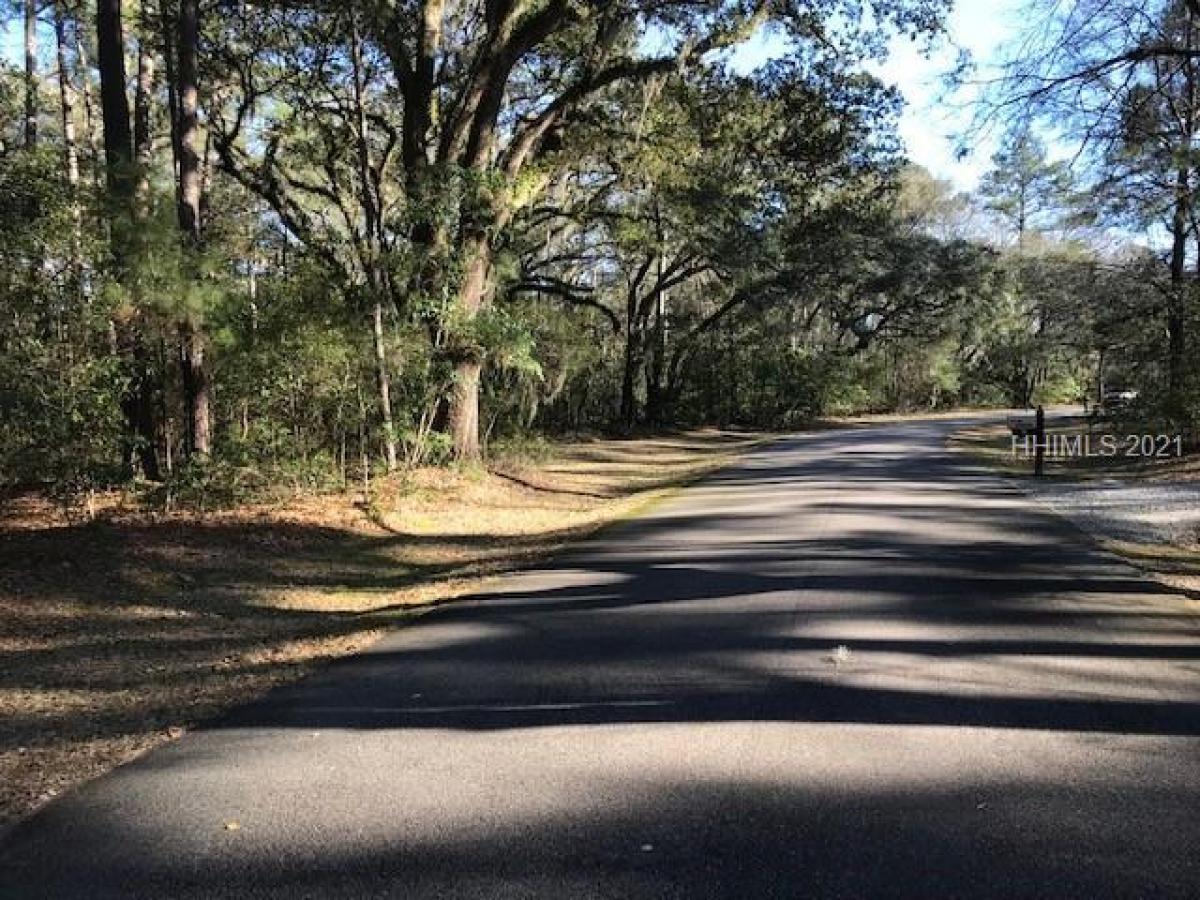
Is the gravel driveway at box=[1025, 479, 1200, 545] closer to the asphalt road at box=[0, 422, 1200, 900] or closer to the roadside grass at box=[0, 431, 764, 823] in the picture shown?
the asphalt road at box=[0, 422, 1200, 900]

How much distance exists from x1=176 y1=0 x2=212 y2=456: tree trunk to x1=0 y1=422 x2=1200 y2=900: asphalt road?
5.24 metres

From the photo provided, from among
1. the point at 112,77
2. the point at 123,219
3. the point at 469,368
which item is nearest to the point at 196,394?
the point at 123,219

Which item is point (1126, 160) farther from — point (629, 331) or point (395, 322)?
point (629, 331)

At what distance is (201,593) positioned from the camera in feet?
29.7

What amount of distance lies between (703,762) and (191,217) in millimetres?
10150

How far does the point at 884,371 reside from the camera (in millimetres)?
49281

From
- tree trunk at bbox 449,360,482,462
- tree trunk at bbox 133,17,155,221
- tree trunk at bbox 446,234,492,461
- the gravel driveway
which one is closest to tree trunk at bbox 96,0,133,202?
tree trunk at bbox 133,17,155,221

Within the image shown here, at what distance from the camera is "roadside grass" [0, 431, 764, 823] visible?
5.79 metres

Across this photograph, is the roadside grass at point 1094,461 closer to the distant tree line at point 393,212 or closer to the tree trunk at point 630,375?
the distant tree line at point 393,212

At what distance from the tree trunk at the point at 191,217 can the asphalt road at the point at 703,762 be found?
524 cm

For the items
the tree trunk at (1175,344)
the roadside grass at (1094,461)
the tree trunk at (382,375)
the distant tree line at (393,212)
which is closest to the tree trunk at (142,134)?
the distant tree line at (393,212)

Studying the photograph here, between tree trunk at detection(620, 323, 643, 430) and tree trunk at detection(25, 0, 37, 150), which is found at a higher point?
tree trunk at detection(25, 0, 37, 150)

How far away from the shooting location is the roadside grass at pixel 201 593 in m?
5.79

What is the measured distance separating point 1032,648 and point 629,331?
95.4 ft
